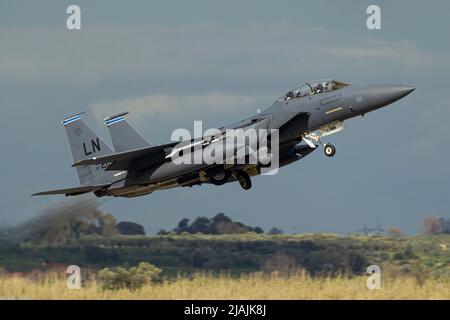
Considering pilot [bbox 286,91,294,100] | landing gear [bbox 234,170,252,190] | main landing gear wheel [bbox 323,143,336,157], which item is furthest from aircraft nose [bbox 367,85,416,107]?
landing gear [bbox 234,170,252,190]

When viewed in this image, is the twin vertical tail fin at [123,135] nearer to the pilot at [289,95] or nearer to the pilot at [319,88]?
→ the pilot at [289,95]

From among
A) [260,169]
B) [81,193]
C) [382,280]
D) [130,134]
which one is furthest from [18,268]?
[382,280]

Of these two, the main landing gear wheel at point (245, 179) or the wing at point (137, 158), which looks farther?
the main landing gear wheel at point (245, 179)

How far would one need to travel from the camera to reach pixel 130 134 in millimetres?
24641

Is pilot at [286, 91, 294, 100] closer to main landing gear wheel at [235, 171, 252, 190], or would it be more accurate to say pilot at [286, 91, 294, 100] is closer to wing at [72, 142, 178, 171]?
main landing gear wheel at [235, 171, 252, 190]

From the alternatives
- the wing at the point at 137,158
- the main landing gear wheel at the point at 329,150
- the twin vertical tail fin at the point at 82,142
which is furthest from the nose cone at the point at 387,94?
the twin vertical tail fin at the point at 82,142

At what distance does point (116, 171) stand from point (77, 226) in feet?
7.13

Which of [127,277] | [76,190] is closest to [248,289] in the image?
[127,277]

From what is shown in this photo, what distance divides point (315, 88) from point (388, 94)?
1.81 metres

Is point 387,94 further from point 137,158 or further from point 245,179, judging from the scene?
point 137,158

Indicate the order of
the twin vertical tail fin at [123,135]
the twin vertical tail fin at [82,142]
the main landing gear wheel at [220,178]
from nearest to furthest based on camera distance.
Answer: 1. the main landing gear wheel at [220,178]
2. the twin vertical tail fin at [123,135]
3. the twin vertical tail fin at [82,142]

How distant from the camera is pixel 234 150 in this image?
2162cm

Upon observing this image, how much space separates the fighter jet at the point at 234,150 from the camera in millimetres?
21828
